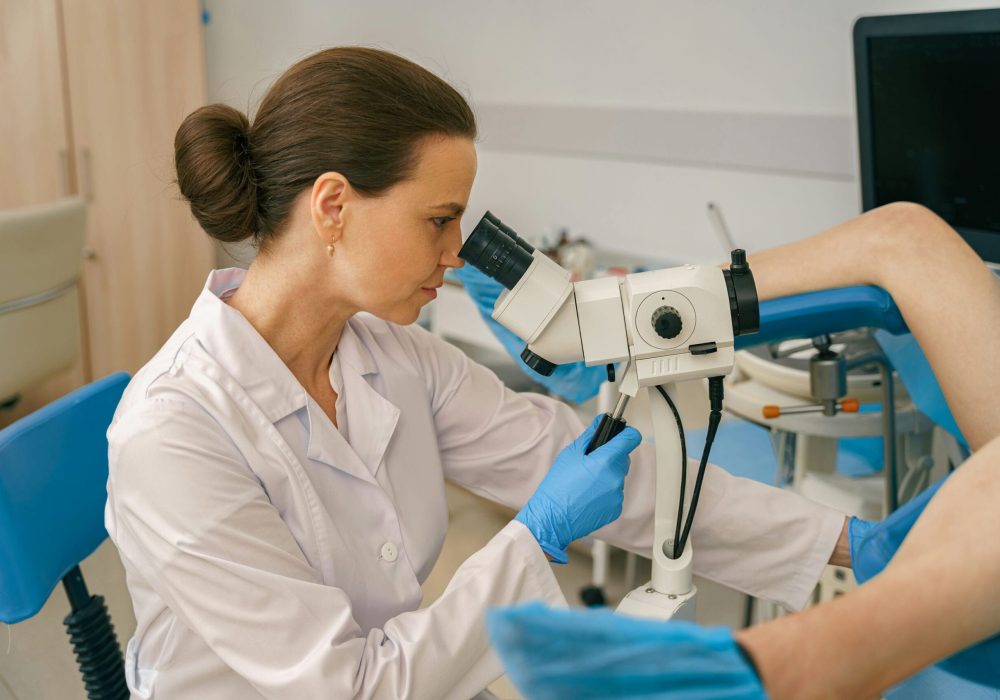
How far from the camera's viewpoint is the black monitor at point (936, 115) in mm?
1831

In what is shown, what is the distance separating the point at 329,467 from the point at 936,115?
1.37 metres

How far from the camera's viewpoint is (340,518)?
1.28 metres

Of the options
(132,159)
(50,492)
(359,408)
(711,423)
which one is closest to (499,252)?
(711,423)

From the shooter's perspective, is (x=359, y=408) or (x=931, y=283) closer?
(x=931, y=283)

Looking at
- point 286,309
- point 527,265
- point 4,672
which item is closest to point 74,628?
point 286,309

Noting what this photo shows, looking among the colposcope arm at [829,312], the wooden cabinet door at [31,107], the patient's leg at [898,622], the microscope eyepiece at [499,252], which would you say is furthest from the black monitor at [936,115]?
the wooden cabinet door at [31,107]

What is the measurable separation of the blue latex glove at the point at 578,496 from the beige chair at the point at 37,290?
2.37 metres

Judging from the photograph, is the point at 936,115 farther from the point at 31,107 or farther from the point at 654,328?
the point at 31,107

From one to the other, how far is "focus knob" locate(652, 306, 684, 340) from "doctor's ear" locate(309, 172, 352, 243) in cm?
43

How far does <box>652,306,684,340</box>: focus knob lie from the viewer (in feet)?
3.36

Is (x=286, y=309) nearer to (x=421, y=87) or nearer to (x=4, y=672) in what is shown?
(x=421, y=87)

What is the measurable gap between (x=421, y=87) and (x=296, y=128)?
17cm

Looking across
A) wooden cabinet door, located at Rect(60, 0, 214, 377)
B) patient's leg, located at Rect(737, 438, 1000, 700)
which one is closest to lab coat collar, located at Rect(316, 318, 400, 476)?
patient's leg, located at Rect(737, 438, 1000, 700)

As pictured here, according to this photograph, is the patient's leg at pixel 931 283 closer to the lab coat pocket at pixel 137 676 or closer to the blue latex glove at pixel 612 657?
the blue latex glove at pixel 612 657
